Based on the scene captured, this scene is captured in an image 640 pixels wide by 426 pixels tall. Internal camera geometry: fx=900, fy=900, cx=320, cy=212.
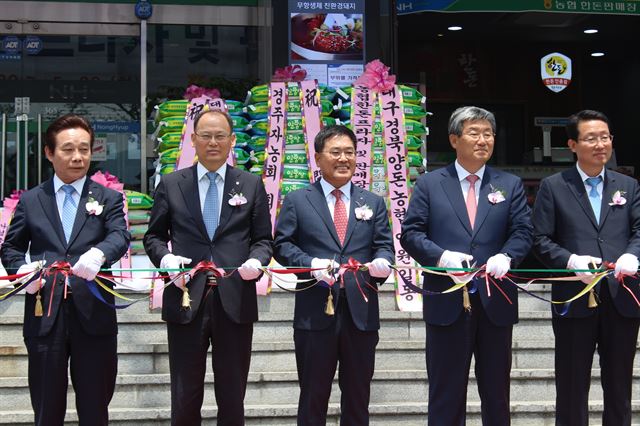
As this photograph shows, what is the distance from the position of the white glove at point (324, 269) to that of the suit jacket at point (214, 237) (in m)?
0.26

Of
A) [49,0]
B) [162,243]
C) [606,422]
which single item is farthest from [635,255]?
[49,0]

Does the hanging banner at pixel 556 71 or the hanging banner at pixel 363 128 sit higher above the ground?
the hanging banner at pixel 556 71

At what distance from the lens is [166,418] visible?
16.8 feet

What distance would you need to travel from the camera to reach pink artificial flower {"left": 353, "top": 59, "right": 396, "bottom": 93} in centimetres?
725

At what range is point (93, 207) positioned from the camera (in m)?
4.24

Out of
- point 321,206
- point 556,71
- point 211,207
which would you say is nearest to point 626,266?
point 321,206

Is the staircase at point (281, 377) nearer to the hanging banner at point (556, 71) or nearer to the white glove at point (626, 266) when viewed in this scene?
the white glove at point (626, 266)

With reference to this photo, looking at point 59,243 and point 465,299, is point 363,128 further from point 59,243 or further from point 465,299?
point 59,243

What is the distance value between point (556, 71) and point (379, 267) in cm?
856

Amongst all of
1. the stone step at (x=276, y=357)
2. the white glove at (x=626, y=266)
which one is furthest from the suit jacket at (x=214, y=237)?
the white glove at (x=626, y=266)

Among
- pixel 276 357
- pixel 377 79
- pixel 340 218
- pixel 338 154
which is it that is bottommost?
pixel 276 357

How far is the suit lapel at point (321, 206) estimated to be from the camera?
4352mm

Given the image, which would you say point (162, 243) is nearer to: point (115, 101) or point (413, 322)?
point (413, 322)

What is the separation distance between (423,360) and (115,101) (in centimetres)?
469
